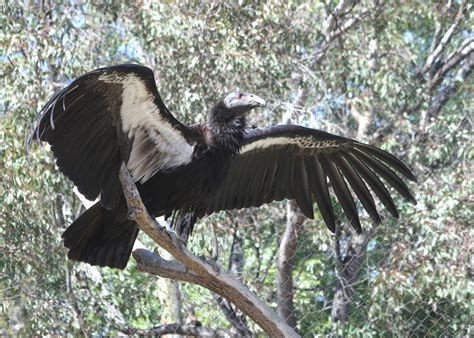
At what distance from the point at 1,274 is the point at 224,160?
Answer: 3.68 meters

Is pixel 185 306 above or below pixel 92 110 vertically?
below

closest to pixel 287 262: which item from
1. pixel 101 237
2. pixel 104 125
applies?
pixel 101 237

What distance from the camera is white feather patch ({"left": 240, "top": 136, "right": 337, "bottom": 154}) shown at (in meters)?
6.73

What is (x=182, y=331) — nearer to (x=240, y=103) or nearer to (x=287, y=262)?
(x=287, y=262)

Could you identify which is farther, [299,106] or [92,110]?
[299,106]

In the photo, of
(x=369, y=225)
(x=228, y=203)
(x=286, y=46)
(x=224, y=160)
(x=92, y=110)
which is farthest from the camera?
(x=286, y=46)

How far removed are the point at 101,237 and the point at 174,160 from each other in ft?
2.13

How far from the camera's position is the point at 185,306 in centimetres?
979

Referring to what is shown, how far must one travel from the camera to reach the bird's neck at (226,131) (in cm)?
627

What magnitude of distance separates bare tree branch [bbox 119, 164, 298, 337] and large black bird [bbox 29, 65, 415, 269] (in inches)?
9.4

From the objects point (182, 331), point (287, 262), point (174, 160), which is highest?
point (174, 160)

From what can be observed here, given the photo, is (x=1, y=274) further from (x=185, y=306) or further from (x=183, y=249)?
(x=183, y=249)

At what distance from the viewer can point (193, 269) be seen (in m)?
5.77

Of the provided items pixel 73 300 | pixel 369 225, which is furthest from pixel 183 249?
pixel 369 225
